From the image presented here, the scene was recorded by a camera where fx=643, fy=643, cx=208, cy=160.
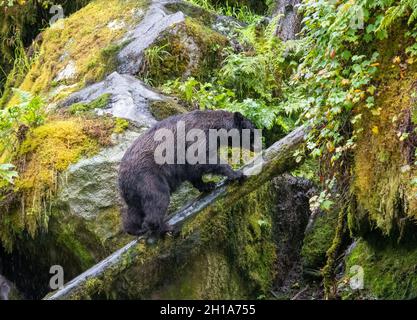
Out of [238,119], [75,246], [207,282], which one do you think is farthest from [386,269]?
[75,246]

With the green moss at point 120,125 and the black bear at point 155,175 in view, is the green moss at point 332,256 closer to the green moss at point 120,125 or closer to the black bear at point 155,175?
the black bear at point 155,175

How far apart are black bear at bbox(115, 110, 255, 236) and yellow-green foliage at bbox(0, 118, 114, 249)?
92 cm

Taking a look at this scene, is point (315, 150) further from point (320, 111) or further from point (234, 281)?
point (234, 281)

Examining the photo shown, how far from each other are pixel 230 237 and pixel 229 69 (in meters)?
2.74

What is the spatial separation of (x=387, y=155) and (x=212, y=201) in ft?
5.33

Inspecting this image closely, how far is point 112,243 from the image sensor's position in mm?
6820

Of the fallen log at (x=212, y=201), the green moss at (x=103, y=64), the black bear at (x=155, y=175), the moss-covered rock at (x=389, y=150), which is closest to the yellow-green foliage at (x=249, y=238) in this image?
the black bear at (x=155, y=175)

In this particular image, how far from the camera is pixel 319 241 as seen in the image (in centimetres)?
770

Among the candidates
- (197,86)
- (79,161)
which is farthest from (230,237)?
(197,86)

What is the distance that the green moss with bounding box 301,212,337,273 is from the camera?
24.9 ft

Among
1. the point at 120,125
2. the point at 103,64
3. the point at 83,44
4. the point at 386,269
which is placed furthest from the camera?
the point at 83,44

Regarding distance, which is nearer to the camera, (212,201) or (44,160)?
(212,201)

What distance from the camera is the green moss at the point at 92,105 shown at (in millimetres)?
7832

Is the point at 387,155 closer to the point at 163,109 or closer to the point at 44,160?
the point at 163,109
